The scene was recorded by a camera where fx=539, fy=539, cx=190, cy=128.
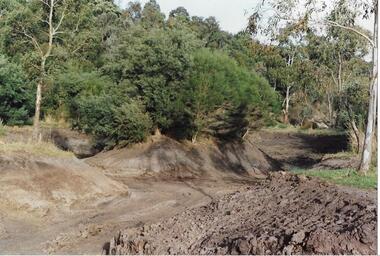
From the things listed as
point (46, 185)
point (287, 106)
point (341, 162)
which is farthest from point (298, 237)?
point (287, 106)

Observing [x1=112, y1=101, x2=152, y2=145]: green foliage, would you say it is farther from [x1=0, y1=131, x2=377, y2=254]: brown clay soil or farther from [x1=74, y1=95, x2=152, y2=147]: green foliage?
[x1=0, y1=131, x2=377, y2=254]: brown clay soil

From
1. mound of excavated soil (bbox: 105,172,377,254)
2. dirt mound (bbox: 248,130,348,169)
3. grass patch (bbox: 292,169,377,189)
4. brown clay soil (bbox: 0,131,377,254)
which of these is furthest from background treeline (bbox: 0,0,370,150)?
mound of excavated soil (bbox: 105,172,377,254)

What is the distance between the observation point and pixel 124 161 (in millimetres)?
24938

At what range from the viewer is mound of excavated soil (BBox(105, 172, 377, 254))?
7.45 metres

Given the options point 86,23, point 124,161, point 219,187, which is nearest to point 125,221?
point 219,187

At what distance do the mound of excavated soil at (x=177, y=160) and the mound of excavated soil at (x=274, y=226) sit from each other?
11.6m

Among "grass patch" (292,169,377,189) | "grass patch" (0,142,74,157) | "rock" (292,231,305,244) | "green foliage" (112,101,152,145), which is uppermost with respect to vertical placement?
"green foliage" (112,101,152,145)

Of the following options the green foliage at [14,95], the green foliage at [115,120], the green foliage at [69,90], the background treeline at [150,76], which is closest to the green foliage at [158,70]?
the background treeline at [150,76]

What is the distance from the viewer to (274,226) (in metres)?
8.95

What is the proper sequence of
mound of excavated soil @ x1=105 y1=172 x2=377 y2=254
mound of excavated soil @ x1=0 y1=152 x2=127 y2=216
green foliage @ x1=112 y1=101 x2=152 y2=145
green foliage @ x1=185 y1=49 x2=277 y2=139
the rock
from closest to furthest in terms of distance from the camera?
mound of excavated soil @ x1=105 y1=172 x2=377 y2=254, the rock, mound of excavated soil @ x1=0 y1=152 x2=127 y2=216, green foliage @ x1=112 y1=101 x2=152 y2=145, green foliage @ x1=185 y1=49 x2=277 y2=139

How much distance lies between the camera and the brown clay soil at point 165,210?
8.16 meters

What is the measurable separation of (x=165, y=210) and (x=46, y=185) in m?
3.61

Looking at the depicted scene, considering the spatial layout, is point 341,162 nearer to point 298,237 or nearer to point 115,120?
point 115,120

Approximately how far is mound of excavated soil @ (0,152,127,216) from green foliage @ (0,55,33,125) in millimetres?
17865
